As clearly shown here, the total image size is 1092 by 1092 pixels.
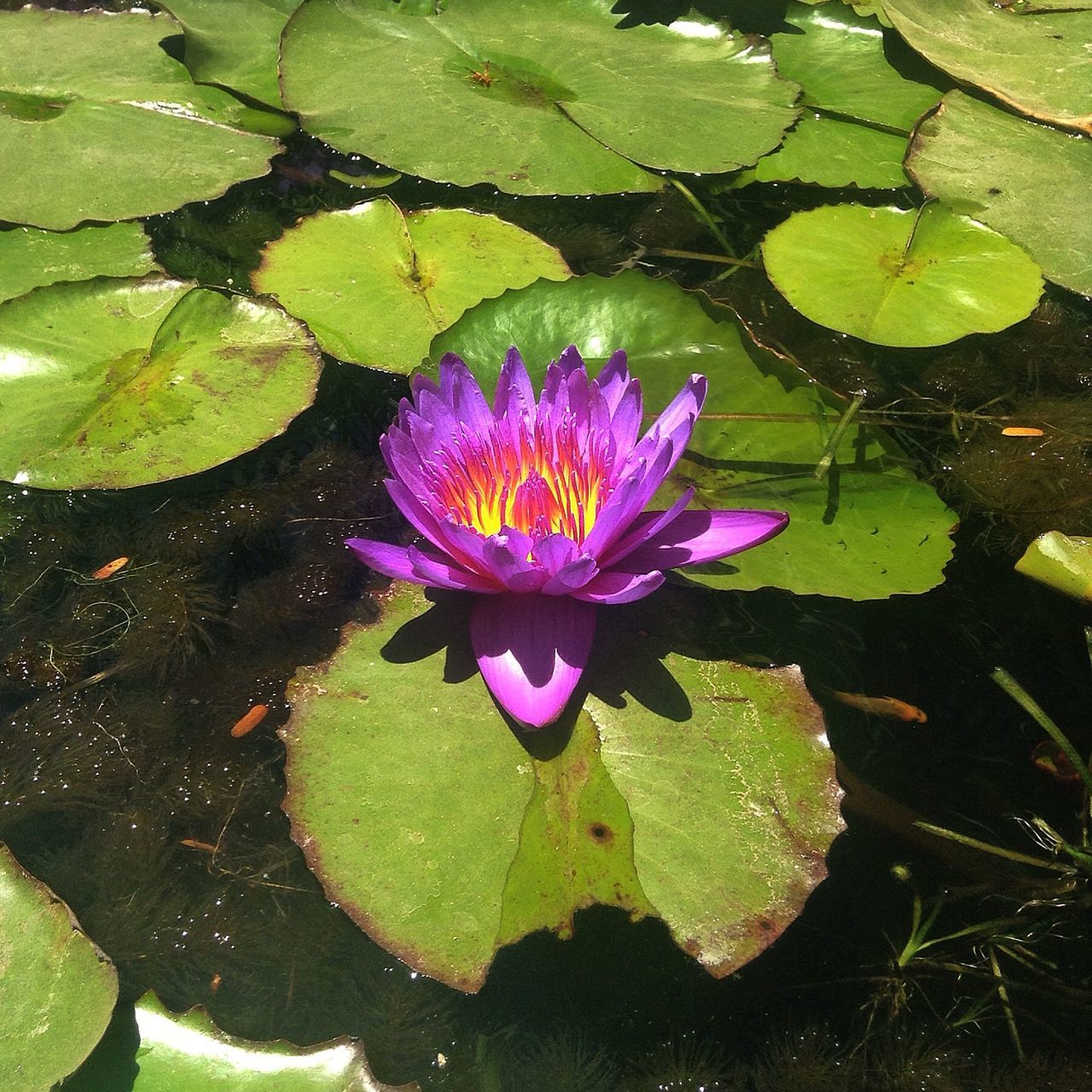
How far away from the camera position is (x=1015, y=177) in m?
2.90

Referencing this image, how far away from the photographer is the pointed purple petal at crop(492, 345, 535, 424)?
1896 mm

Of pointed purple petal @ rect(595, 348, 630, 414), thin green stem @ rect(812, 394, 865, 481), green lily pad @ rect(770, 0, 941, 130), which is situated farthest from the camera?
green lily pad @ rect(770, 0, 941, 130)

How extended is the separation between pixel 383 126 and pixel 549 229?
654 millimetres

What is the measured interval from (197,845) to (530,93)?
8.76 feet

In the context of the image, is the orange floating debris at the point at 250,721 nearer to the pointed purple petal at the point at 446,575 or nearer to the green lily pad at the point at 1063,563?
the pointed purple petal at the point at 446,575

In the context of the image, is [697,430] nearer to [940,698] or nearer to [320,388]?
[940,698]

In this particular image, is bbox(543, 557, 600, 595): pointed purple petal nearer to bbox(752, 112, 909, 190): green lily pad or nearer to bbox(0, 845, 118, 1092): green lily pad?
bbox(0, 845, 118, 1092): green lily pad

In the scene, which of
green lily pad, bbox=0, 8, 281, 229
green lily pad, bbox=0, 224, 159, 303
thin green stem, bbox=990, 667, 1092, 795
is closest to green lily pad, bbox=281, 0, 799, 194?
green lily pad, bbox=0, 8, 281, 229

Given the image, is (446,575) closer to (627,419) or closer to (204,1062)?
(627,419)

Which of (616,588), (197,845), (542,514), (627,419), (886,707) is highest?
(627,419)

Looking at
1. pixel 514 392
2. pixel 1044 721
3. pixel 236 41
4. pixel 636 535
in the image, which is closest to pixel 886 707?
pixel 1044 721

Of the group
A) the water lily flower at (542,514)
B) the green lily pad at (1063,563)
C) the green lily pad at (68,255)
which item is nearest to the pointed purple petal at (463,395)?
the water lily flower at (542,514)

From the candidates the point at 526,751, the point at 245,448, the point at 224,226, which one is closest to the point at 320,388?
the point at 245,448

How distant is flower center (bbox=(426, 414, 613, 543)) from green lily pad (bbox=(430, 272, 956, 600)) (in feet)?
1.06
